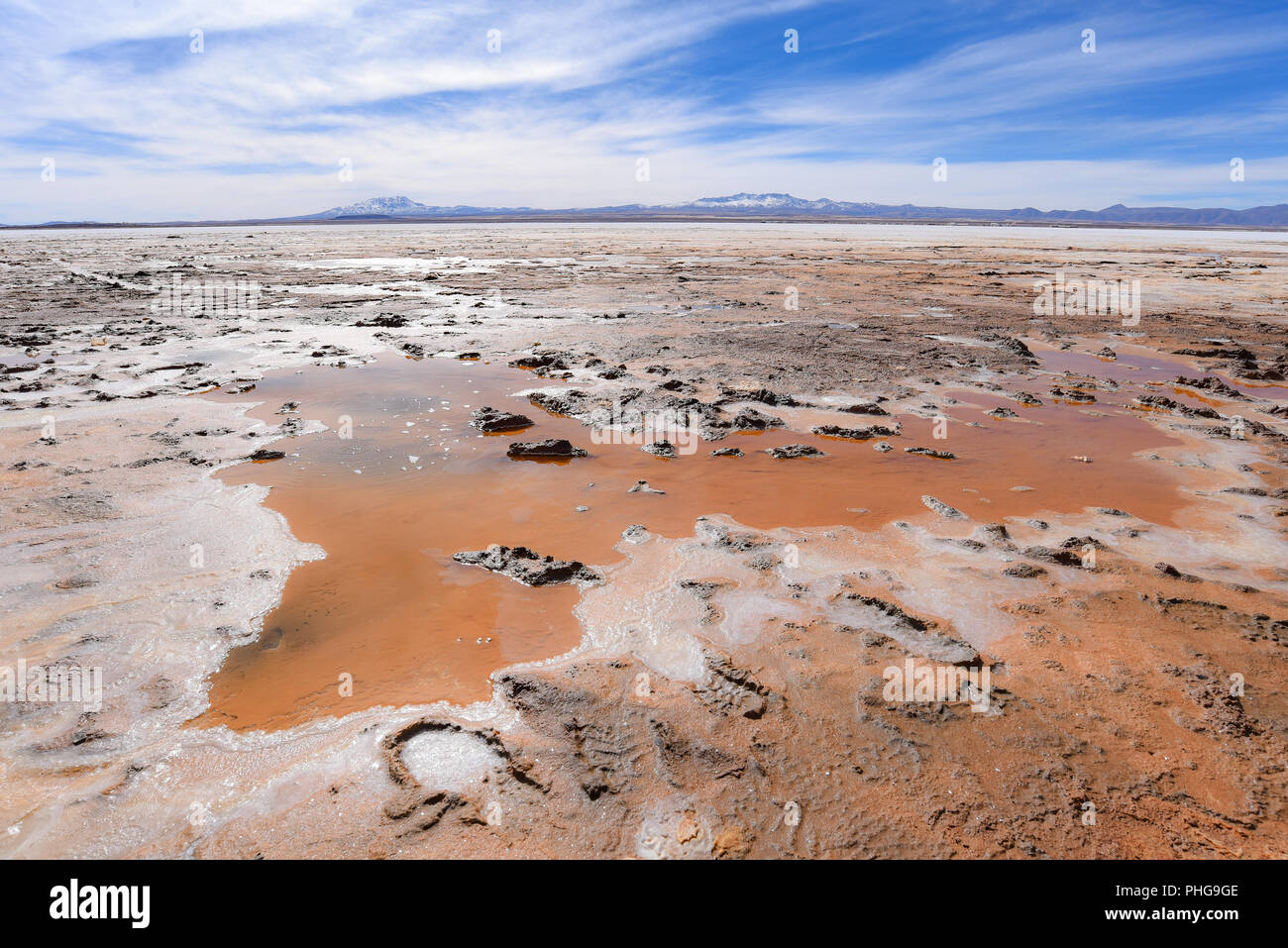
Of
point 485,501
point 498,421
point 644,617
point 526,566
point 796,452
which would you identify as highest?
point 498,421

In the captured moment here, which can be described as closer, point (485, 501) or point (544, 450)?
point (485, 501)

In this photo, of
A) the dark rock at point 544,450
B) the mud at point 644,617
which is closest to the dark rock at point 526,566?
the mud at point 644,617

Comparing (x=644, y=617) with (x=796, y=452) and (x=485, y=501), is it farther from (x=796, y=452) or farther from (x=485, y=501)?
(x=796, y=452)

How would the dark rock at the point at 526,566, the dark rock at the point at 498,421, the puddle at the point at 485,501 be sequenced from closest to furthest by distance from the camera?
the puddle at the point at 485,501 < the dark rock at the point at 526,566 < the dark rock at the point at 498,421

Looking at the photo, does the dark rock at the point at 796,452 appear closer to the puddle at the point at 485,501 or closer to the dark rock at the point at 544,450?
the puddle at the point at 485,501

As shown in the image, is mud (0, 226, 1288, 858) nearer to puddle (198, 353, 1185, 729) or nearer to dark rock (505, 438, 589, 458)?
puddle (198, 353, 1185, 729)

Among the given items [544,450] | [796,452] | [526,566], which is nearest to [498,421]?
[544,450]

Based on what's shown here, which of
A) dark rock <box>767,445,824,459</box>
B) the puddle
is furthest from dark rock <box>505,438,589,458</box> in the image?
dark rock <box>767,445,824,459</box>

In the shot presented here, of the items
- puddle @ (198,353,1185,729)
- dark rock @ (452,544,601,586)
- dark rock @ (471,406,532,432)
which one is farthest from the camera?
dark rock @ (471,406,532,432)
